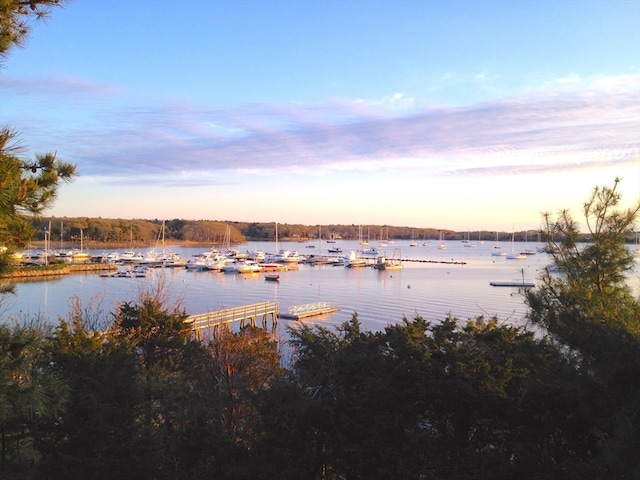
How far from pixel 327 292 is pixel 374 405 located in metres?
46.4

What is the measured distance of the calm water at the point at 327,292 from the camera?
38.4 m

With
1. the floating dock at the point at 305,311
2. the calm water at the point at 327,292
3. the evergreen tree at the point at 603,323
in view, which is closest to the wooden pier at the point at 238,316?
the floating dock at the point at 305,311

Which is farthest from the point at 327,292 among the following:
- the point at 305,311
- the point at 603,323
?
the point at 603,323

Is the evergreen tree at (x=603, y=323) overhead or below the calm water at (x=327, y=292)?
overhead

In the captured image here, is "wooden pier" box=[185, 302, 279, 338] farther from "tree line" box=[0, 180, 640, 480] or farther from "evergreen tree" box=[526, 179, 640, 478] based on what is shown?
"evergreen tree" box=[526, 179, 640, 478]

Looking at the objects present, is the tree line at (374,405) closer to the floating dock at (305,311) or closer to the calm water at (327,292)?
the calm water at (327,292)

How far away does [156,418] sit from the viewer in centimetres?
846

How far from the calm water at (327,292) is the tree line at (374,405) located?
880 inches

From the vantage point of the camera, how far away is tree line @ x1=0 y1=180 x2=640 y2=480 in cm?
569

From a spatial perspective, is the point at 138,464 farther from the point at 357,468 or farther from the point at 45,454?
the point at 357,468

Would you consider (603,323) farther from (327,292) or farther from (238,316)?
(327,292)

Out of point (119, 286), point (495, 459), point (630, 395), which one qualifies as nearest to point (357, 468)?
point (495, 459)

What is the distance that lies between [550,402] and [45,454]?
6588 mm

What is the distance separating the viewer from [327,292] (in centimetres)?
5331
